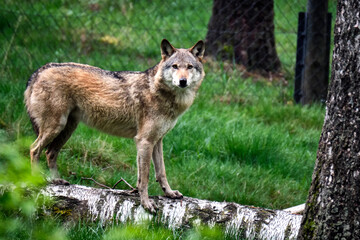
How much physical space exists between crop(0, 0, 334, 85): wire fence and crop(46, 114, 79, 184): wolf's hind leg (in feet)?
9.14

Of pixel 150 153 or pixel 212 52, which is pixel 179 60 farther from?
pixel 212 52

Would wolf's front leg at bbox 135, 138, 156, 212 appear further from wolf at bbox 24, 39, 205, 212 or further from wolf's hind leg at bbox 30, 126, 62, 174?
wolf's hind leg at bbox 30, 126, 62, 174

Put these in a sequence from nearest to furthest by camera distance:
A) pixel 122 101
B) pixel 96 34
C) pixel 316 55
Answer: pixel 122 101 → pixel 316 55 → pixel 96 34

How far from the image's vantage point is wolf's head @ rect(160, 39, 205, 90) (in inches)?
175

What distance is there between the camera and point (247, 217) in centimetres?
399

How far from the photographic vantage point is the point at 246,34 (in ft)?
29.5

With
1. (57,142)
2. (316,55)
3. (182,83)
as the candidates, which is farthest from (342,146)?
(316,55)

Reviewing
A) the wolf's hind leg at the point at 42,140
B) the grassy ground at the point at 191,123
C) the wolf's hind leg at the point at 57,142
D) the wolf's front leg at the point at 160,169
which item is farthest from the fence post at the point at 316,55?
the wolf's hind leg at the point at 42,140

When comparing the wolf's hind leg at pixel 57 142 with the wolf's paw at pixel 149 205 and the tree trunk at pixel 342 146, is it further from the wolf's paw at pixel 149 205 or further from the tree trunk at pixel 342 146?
the tree trunk at pixel 342 146

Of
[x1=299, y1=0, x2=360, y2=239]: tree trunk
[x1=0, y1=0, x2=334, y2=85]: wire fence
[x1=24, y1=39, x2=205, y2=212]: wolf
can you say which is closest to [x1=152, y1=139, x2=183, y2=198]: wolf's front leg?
[x1=24, y1=39, x2=205, y2=212]: wolf

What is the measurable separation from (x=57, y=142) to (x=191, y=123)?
227 cm

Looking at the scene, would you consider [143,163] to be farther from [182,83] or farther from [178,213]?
[182,83]

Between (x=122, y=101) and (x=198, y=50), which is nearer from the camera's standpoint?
(x=122, y=101)

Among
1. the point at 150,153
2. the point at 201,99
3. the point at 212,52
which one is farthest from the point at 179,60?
the point at 212,52
